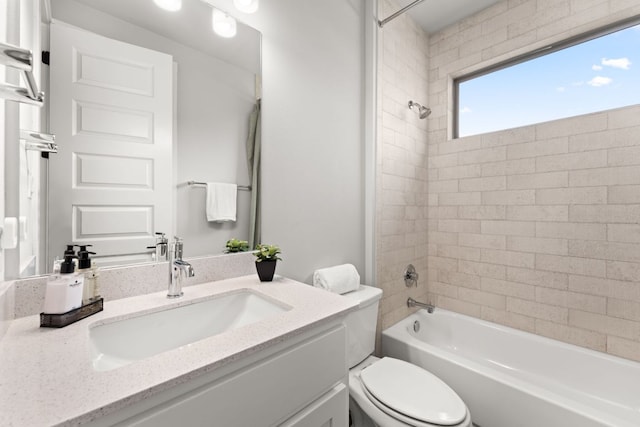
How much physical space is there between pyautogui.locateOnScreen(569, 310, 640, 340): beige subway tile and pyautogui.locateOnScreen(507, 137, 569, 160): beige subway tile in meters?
1.07

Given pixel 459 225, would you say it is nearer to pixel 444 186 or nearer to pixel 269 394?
pixel 444 186

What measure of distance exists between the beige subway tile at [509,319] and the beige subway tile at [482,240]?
49cm

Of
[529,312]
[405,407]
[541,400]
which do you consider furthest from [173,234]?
[529,312]

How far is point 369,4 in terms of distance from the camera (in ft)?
6.17

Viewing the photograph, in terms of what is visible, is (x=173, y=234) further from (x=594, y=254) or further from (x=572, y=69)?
(x=572, y=69)

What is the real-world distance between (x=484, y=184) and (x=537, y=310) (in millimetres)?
973

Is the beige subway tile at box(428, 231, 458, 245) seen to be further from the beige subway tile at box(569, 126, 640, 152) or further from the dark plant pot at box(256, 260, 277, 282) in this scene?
the dark plant pot at box(256, 260, 277, 282)

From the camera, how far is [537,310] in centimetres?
194

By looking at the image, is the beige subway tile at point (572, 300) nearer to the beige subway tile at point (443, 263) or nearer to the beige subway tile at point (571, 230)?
the beige subway tile at point (571, 230)

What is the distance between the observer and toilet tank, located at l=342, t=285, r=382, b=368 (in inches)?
59.9

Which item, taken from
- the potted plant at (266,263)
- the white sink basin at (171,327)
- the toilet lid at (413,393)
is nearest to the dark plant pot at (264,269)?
the potted plant at (266,263)

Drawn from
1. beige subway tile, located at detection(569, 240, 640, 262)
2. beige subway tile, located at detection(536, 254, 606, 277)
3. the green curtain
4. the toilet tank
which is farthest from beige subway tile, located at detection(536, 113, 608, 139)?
the green curtain

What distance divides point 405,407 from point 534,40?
2.48 meters

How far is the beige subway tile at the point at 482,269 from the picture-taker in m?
2.10
